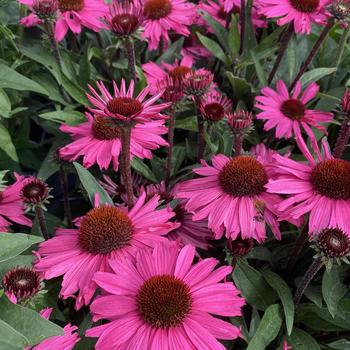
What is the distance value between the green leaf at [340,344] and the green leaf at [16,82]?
89 centimetres

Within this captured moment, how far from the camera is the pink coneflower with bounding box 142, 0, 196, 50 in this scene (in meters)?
1.67

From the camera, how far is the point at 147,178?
4.69 ft

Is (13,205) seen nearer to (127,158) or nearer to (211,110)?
(127,158)

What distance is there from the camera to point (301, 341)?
112 centimetres

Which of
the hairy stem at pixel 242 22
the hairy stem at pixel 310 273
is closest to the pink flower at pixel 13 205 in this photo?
A: the hairy stem at pixel 310 273

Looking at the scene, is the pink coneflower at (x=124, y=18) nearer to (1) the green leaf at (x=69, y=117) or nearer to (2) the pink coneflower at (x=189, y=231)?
(1) the green leaf at (x=69, y=117)

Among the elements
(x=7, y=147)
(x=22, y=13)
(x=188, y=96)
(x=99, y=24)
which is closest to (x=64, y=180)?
(x=7, y=147)

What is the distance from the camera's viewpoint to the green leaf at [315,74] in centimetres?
157

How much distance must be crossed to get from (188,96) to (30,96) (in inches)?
30.8

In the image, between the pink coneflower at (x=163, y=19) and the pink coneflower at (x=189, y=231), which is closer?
the pink coneflower at (x=189, y=231)

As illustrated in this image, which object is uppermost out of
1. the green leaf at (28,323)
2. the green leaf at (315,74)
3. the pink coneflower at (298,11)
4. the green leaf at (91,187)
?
the pink coneflower at (298,11)

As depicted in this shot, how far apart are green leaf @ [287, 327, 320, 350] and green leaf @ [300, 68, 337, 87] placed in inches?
29.2

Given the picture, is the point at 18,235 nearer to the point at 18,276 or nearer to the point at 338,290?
the point at 18,276

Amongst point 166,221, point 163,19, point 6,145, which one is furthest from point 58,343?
point 163,19
